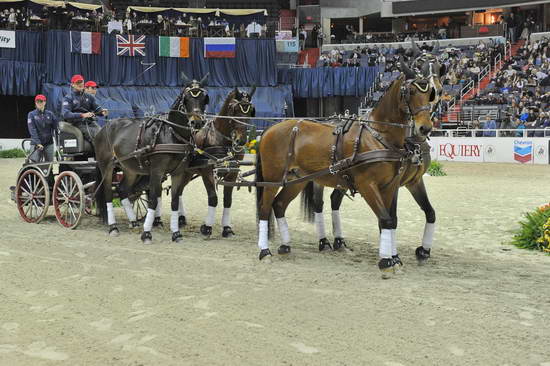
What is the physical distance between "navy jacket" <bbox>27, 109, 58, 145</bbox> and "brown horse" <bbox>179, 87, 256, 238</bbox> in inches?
105

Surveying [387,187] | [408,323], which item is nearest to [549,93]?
[387,187]

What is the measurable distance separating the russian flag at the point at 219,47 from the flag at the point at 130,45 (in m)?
3.05

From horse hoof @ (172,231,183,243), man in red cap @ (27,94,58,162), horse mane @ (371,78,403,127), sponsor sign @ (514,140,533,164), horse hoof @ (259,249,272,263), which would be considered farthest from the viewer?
sponsor sign @ (514,140,533,164)

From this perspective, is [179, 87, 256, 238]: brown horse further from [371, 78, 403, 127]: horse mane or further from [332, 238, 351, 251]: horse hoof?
[371, 78, 403, 127]: horse mane

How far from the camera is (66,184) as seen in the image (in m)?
8.86

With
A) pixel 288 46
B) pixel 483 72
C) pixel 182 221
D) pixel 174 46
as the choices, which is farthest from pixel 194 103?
pixel 288 46

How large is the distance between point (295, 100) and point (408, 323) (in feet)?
106

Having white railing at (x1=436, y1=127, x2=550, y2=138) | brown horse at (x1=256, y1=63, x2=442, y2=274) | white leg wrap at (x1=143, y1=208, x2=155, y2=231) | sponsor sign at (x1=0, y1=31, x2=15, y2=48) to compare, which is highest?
sponsor sign at (x1=0, y1=31, x2=15, y2=48)

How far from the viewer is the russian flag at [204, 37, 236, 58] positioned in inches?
1203

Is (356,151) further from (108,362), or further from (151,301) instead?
(108,362)

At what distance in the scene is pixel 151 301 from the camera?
5.11 metres

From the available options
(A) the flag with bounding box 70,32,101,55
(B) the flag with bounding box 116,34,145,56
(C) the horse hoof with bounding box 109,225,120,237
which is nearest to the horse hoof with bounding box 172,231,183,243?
(C) the horse hoof with bounding box 109,225,120,237

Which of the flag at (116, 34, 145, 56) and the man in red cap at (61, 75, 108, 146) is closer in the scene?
the man in red cap at (61, 75, 108, 146)

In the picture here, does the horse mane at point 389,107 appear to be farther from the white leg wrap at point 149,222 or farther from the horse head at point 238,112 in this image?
the white leg wrap at point 149,222
